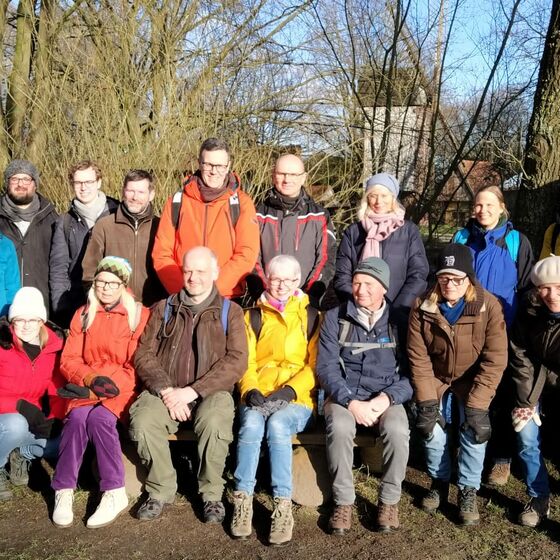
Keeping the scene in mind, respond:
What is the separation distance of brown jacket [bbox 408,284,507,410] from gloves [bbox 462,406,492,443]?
0.12ft

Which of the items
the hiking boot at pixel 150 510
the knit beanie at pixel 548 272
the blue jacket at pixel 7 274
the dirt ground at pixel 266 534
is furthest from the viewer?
the blue jacket at pixel 7 274

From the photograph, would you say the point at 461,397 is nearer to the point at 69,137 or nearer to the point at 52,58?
the point at 69,137

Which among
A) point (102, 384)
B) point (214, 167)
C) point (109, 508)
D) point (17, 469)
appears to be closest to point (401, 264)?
point (214, 167)

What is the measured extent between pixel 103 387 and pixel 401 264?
7.08 feet

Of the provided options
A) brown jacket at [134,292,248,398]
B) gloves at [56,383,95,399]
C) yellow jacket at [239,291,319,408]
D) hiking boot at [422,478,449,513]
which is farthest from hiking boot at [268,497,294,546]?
gloves at [56,383,95,399]

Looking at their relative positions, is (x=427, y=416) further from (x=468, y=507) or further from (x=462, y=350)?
(x=468, y=507)

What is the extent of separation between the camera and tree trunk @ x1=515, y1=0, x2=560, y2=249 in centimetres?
575

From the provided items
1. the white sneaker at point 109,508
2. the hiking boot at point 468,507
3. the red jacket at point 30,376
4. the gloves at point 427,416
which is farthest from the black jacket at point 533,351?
the red jacket at point 30,376

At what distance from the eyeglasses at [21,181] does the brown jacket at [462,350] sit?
3014mm

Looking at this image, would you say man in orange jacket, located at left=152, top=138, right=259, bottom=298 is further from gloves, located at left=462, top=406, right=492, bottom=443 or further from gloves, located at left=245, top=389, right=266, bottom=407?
gloves, located at left=462, top=406, right=492, bottom=443

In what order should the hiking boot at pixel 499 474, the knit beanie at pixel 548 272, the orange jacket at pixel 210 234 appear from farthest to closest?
the orange jacket at pixel 210 234 → the hiking boot at pixel 499 474 → the knit beanie at pixel 548 272

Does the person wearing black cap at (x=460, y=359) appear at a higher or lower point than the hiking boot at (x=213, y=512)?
higher

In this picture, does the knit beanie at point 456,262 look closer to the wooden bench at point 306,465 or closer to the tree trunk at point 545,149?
the wooden bench at point 306,465

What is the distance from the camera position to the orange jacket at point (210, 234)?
4508mm
